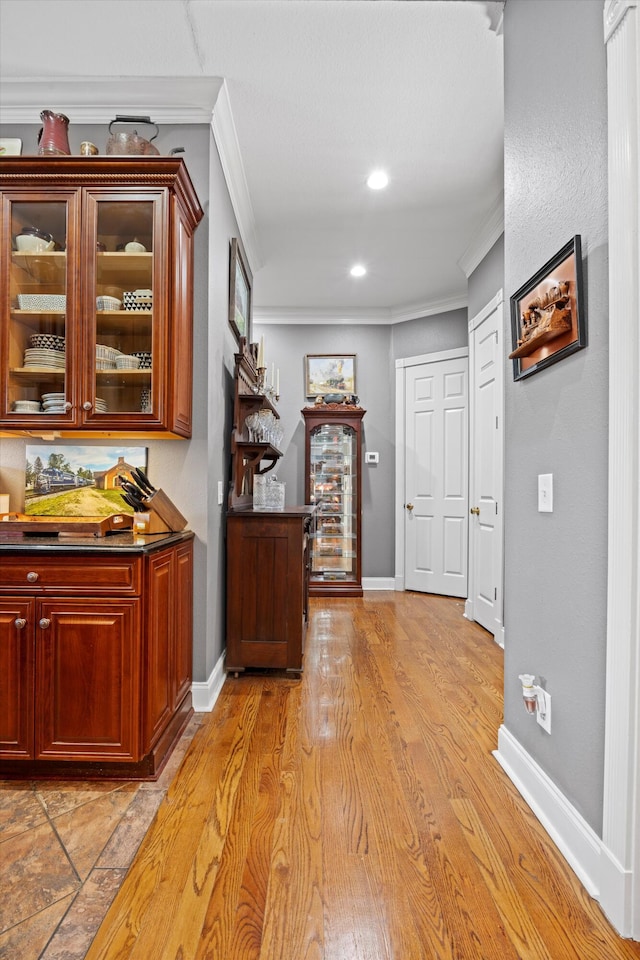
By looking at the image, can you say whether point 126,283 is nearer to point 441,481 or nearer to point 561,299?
point 561,299

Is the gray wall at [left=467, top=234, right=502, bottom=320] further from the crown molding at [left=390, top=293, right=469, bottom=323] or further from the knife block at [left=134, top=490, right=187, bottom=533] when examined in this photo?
the knife block at [left=134, top=490, right=187, bottom=533]

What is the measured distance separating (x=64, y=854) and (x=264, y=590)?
5.22 feet

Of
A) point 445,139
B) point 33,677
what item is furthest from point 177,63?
point 33,677

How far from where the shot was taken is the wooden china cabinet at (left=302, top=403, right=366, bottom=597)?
530cm

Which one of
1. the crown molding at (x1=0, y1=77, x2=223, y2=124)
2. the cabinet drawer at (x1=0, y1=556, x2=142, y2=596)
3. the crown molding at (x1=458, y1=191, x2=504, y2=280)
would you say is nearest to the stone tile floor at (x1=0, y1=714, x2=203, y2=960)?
the cabinet drawer at (x1=0, y1=556, x2=142, y2=596)

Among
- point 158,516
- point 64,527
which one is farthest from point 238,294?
point 64,527

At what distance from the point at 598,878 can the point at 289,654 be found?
187 cm

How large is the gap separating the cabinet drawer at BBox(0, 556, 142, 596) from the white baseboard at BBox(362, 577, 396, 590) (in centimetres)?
391

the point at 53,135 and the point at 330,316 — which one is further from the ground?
the point at 330,316

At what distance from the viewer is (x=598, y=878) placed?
1366 mm

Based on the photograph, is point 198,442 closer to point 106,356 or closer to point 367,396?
point 106,356

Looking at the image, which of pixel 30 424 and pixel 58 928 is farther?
pixel 30 424

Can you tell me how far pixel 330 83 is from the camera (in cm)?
254

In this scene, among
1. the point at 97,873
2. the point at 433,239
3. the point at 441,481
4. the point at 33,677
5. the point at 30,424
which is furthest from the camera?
the point at 441,481
